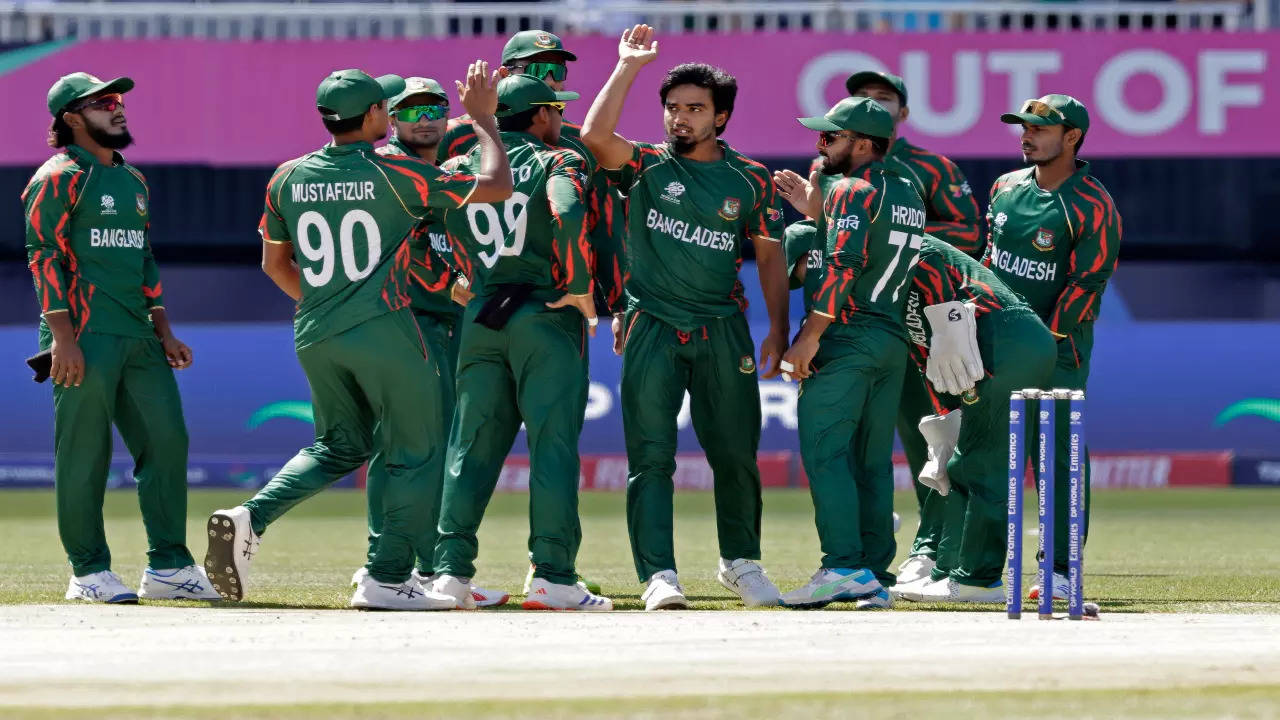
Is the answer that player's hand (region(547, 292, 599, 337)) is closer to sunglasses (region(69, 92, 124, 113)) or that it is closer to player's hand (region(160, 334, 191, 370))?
player's hand (region(160, 334, 191, 370))

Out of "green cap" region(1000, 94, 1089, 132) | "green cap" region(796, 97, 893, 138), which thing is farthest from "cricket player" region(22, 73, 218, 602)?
"green cap" region(1000, 94, 1089, 132)

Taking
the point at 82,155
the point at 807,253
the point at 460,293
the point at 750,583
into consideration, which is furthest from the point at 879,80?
the point at 82,155

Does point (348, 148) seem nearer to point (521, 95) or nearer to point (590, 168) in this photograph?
point (521, 95)

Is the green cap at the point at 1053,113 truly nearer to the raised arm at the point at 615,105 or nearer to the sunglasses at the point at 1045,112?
the sunglasses at the point at 1045,112

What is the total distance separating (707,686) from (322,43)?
49.2ft

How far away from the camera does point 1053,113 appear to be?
8547mm

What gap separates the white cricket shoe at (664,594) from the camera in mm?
7605

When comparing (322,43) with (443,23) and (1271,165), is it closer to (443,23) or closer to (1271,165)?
(443,23)

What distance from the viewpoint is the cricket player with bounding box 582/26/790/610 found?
7.81m

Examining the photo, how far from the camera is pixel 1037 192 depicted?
8602mm

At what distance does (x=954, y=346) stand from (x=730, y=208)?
110cm

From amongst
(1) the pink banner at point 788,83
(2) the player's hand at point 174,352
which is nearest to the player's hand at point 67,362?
(2) the player's hand at point 174,352

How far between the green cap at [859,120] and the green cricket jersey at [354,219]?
158 cm

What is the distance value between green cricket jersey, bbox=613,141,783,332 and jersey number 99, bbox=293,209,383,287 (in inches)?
42.4
